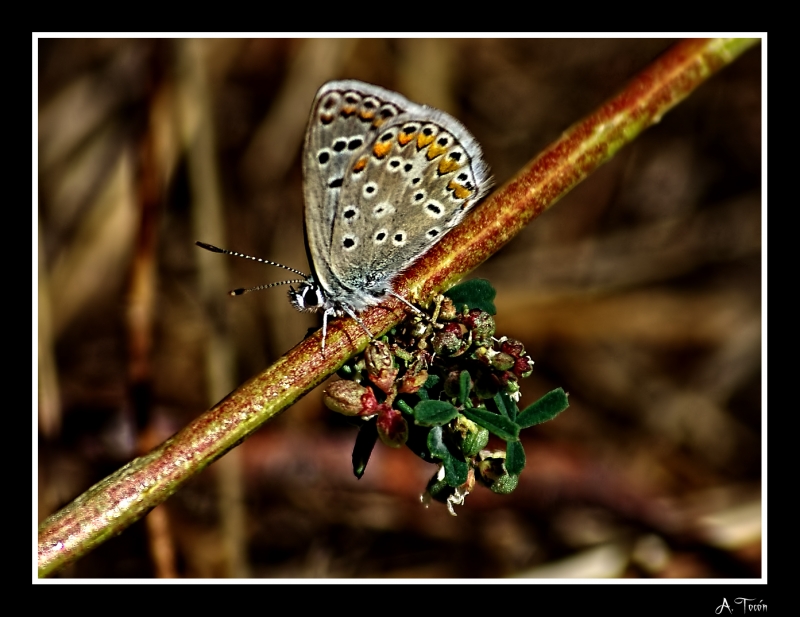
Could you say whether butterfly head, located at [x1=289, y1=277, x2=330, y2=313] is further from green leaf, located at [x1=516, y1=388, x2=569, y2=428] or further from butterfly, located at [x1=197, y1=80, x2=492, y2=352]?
green leaf, located at [x1=516, y1=388, x2=569, y2=428]

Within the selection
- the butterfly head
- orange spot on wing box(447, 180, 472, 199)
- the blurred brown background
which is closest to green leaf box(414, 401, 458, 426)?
the butterfly head

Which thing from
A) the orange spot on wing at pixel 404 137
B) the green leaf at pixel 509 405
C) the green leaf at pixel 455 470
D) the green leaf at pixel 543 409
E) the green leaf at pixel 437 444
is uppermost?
the orange spot on wing at pixel 404 137

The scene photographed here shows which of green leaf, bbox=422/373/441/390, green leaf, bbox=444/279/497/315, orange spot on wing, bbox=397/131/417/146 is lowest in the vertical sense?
green leaf, bbox=422/373/441/390

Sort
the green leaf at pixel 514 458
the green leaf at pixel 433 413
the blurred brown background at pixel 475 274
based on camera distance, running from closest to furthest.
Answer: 1. the green leaf at pixel 433 413
2. the green leaf at pixel 514 458
3. the blurred brown background at pixel 475 274

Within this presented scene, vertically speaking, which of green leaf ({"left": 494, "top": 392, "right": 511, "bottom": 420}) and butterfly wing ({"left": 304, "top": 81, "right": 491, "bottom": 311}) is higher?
butterfly wing ({"left": 304, "top": 81, "right": 491, "bottom": 311})

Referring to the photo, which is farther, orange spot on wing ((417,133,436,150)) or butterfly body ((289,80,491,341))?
orange spot on wing ((417,133,436,150))

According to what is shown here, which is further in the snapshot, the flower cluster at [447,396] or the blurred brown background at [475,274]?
the blurred brown background at [475,274]

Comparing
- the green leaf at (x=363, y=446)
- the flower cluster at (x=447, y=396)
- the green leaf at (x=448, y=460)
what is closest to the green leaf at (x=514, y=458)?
the flower cluster at (x=447, y=396)

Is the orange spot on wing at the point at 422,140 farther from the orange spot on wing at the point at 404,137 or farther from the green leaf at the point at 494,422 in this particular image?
the green leaf at the point at 494,422
